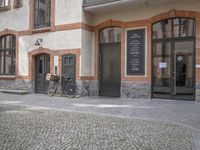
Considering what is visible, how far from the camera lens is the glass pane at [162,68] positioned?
39.7ft

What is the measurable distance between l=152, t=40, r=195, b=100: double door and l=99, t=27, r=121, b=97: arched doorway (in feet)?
6.49

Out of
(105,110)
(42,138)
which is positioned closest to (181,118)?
(105,110)

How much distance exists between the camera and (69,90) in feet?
44.9

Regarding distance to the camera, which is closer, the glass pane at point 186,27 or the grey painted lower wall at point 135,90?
the glass pane at point 186,27

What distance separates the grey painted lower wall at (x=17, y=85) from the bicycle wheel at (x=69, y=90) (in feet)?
8.59

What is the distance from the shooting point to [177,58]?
39.0 ft

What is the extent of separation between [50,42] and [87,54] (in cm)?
224

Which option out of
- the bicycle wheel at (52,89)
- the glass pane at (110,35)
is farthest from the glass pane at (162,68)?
the bicycle wheel at (52,89)

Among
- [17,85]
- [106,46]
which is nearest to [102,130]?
[106,46]

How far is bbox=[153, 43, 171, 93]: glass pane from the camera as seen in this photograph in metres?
12.1

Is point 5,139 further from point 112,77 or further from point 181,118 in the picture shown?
point 112,77

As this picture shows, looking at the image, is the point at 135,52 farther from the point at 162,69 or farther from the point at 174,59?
the point at 174,59

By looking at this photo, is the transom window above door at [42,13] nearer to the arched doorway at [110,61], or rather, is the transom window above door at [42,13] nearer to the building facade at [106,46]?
the building facade at [106,46]

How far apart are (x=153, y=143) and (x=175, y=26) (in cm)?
800
